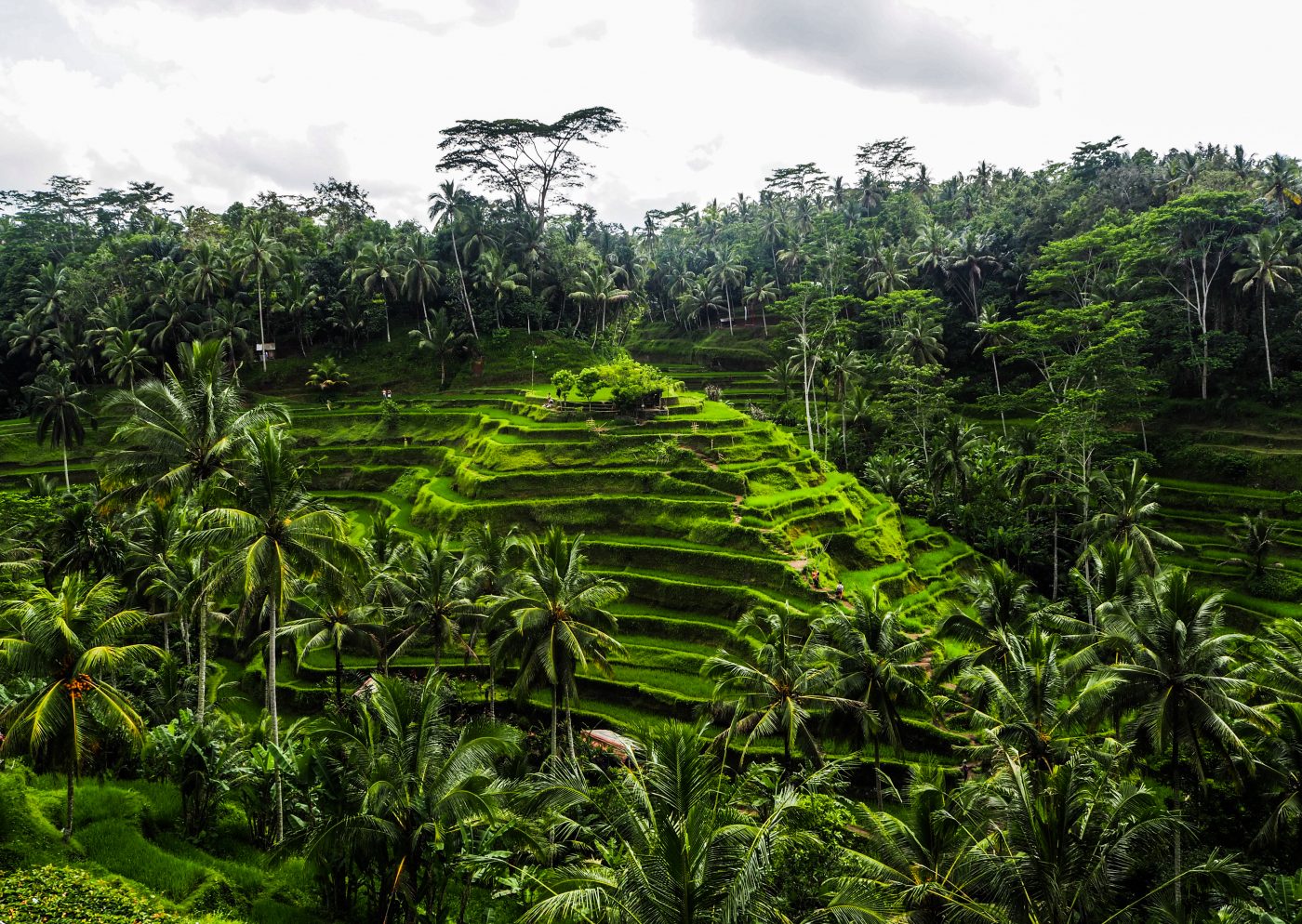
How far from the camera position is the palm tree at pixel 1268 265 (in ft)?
176

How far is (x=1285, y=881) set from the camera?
14.3 meters

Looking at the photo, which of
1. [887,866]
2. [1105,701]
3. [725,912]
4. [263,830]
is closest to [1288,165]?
[1105,701]

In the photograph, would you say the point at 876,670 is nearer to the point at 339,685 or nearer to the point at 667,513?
the point at 667,513

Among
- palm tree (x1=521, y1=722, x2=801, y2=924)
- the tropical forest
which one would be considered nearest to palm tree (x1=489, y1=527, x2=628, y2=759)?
the tropical forest

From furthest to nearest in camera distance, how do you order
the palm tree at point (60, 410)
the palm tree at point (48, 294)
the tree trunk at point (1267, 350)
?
the palm tree at point (48, 294) < the palm tree at point (60, 410) < the tree trunk at point (1267, 350)

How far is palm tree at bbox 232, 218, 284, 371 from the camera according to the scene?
230 feet

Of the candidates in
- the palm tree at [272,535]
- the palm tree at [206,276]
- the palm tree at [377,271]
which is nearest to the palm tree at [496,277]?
the palm tree at [377,271]

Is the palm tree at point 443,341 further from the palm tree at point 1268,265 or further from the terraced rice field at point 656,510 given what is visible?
the palm tree at point 1268,265

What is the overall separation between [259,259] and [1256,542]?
81.9 metres

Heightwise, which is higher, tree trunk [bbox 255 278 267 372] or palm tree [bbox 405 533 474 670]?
tree trunk [bbox 255 278 267 372]

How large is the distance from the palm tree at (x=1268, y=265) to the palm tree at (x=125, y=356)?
87791 mm

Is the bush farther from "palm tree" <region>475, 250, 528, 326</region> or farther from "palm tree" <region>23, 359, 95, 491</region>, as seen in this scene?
"palm tree" <region>475, 250, 528, 326</region>

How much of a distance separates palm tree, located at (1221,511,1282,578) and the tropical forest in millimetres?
344

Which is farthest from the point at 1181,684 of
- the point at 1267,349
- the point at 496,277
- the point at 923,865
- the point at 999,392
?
the point at 496,277
